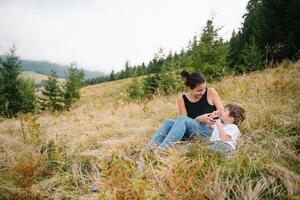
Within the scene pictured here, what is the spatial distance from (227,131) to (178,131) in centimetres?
68

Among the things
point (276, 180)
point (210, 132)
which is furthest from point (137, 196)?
point (210, 132)

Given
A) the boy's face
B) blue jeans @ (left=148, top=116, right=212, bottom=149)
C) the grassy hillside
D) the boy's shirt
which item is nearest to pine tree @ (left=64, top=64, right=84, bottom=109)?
the grassy hillside

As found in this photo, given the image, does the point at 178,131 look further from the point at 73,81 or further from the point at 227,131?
the point at 73,81

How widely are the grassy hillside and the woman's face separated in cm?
83

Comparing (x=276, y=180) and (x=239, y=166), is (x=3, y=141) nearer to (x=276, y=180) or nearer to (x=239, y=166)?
(x=239, y=166)

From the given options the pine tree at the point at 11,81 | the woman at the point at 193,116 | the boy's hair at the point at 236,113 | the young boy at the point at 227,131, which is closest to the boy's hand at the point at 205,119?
the woman at the point at 193,116

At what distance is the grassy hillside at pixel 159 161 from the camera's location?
8.89ft

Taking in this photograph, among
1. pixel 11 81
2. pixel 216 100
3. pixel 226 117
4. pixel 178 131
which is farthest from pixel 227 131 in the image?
pixel 11 81

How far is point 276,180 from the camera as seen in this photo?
2967 millimetres

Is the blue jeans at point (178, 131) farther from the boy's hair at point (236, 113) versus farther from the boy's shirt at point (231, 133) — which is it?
the boy's hair at point (236, 113)

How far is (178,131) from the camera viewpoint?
4.27 metres

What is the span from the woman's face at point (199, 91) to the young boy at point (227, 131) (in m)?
0.59

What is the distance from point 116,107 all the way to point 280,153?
5.51 m

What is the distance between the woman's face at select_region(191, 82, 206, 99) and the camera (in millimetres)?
4832
